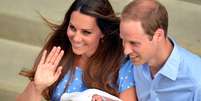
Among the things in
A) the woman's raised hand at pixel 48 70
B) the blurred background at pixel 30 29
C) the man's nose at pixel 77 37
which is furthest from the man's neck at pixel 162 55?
the blurred background at pixel 30 29

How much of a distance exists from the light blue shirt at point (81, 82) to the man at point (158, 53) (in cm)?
18

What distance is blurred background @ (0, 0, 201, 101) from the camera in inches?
151

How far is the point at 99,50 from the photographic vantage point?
8.92 feet

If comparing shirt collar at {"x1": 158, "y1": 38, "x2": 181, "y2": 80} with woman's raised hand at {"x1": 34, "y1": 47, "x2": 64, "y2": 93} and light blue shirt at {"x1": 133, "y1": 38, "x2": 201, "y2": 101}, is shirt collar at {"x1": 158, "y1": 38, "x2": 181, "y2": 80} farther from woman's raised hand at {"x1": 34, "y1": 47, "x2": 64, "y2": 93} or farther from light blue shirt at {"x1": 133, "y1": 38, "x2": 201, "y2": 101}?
woman's raised hand at {"x1": 34, "y1": 47, "x2": 64, "y2": 93}

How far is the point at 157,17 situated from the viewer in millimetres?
2328

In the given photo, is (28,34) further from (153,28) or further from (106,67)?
(153,28)

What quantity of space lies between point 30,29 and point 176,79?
6.43 feet

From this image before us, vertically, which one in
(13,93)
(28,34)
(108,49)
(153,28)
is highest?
(153,28)

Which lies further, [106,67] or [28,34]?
[28,34]

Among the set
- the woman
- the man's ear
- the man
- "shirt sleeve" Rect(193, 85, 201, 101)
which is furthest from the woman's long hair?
"shirt sleeve" Rect(193, 85, 201, 101)

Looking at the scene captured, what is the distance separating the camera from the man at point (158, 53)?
2324 mm

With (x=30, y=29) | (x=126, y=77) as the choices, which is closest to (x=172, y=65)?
(x=126, y=77)

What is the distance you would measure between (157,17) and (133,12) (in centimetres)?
12

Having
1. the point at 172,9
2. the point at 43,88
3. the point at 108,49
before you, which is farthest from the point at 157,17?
the point at 172,9
